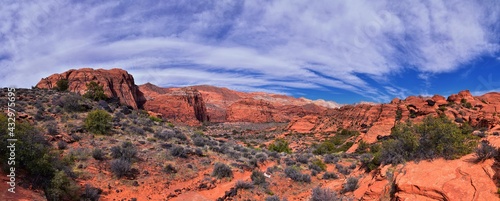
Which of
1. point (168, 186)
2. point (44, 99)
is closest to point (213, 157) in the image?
point (168, 186)

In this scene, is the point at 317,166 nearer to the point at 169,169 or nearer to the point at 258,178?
the point at 258,178

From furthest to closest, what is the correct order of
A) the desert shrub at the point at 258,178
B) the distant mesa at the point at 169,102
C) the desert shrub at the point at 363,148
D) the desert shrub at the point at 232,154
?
the distant mesa at the point at 169,102 < the desert shrub at the point at 363,148 < the desert shrub at the point at 232,154 < the desert shrub at the point at 258,178

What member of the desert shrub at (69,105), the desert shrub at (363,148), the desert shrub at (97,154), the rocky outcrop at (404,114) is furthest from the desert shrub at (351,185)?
the desert shrub at (69,105)

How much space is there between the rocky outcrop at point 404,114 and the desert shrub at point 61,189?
97.9ft

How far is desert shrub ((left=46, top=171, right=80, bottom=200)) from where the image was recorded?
990 centimetres

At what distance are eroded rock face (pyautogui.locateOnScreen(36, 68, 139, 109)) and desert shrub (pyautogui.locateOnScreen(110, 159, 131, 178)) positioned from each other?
47426mm

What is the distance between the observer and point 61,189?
10.4 meters

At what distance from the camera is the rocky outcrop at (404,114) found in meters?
33.5

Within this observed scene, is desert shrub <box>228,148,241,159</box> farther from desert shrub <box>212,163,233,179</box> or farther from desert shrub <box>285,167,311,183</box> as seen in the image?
desert shrub <box>285,167,311,183</box>

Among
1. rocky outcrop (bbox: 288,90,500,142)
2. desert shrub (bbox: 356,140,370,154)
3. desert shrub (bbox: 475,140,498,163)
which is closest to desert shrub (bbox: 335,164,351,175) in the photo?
desert shrub (bbox: 475,140,498,163)

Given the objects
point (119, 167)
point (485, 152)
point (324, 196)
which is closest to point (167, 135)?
point (119, 167)

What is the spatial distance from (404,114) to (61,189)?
4549cm

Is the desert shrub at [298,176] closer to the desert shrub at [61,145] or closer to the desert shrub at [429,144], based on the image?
the desert shrub at [429,144]

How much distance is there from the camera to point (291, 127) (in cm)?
6400
